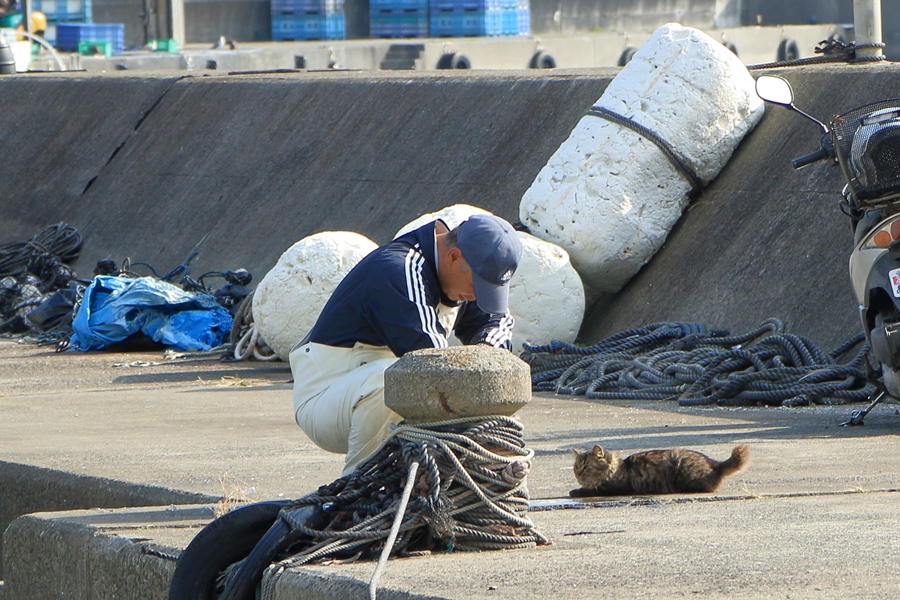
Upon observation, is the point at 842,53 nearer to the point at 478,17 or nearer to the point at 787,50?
the point at 787,50

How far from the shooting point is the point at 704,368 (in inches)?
352

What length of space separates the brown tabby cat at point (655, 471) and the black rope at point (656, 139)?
4.70 metres

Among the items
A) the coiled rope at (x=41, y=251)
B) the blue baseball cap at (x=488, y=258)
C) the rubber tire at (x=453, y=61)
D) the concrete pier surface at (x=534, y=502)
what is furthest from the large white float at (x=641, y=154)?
the rubber tire at (x=453, y=61)

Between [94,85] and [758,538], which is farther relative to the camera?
[94,85]

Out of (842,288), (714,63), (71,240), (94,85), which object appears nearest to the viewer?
(842,288)

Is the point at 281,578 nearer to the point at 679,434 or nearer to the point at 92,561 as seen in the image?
the point at 92,561

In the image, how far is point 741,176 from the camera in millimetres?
10789

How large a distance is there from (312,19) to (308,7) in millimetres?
283

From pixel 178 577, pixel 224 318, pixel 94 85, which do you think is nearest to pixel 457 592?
pixel 178 577

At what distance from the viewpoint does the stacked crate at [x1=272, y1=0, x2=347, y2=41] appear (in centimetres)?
3681

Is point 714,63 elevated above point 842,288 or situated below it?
above

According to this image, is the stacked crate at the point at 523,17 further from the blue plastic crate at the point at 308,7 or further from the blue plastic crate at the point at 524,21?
the blue plastic crate at the point at 308,7

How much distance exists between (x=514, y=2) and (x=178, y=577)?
32.0 metres

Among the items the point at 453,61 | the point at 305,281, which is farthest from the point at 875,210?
the point at 453,61
